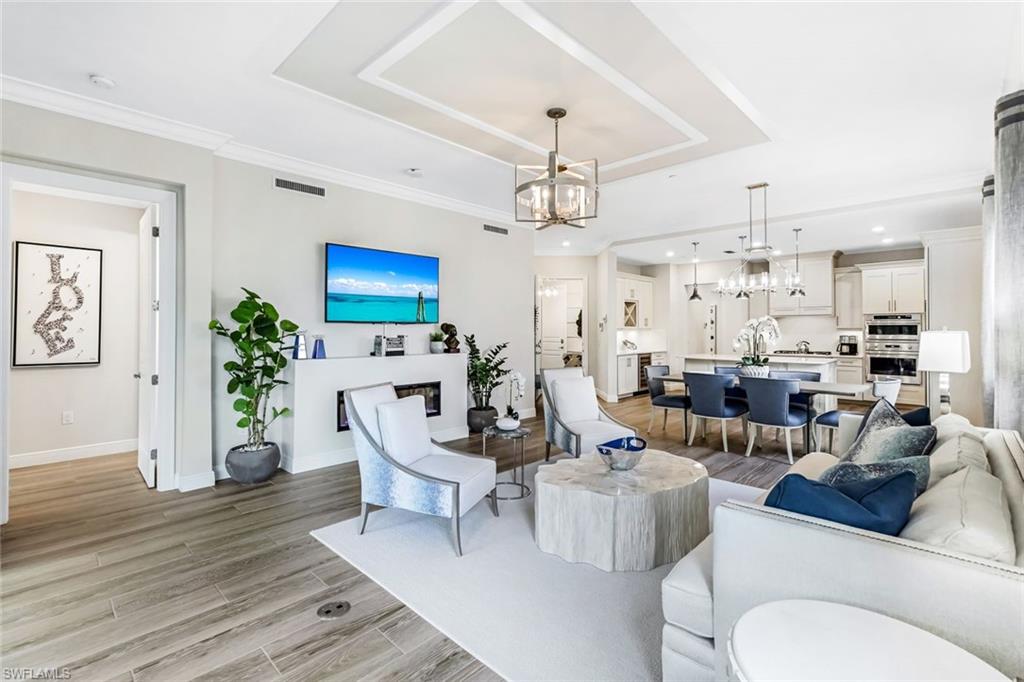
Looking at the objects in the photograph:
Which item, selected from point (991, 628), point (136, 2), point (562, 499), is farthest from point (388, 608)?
point (136, 2)

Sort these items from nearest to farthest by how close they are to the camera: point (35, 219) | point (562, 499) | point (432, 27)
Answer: point (432, 27) → point (562, 499) → point (35, 219)

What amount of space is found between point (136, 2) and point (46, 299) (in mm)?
3628

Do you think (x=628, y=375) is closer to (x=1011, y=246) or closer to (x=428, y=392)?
(x=428, y=392)

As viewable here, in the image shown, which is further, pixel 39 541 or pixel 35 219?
pixel 35 219

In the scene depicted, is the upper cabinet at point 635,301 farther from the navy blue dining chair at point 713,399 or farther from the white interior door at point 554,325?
the navy blue dining chair at point 713,399

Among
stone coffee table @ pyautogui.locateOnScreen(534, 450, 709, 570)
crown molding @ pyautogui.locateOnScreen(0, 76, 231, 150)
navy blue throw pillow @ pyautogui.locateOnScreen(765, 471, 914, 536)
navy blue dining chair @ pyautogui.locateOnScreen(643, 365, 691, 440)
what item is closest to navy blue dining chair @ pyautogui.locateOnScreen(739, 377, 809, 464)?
navy blue dining chair @ pyautogui.locateOnScreen(643, 365, 691, 440)

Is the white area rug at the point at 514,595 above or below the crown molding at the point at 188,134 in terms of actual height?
below

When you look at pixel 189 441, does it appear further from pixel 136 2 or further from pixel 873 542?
pixel 873 542

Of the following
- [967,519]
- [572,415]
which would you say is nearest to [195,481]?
[572,415]

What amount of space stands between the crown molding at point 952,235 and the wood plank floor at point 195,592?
314 inches

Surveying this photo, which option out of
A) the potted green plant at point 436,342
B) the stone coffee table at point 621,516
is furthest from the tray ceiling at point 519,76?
the stone coffee table at point 621,516

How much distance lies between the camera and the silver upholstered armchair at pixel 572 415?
4176mm

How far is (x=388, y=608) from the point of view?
2.30m

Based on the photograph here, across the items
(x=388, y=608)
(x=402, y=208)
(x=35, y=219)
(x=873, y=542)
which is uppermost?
(x=402, y=208)
